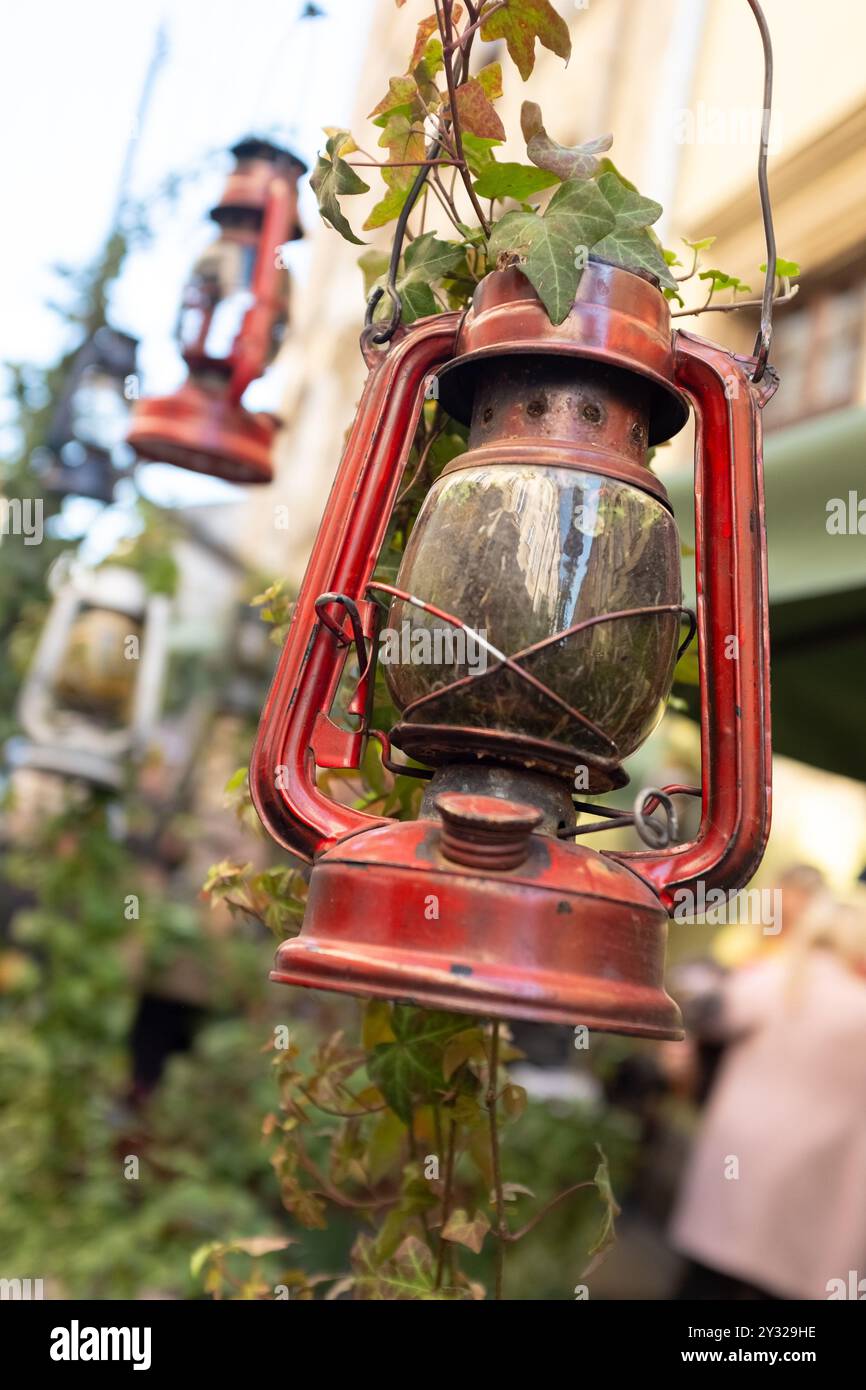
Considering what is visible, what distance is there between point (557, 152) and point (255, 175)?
180 cm

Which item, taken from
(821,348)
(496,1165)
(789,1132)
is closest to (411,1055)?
(496,1165)

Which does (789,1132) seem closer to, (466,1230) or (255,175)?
(466,1230)

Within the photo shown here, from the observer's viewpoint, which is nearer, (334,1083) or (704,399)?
(704,399)

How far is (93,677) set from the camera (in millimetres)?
3385

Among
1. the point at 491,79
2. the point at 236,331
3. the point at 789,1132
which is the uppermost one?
the point at 236,331

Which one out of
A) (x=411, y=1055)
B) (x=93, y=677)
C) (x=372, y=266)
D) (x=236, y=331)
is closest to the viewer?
(x=411, y=1055)

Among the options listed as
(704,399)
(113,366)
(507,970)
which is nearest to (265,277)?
(113,366)

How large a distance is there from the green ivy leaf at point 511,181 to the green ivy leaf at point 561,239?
10cm

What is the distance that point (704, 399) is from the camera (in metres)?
0.96

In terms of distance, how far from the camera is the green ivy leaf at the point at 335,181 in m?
1.07

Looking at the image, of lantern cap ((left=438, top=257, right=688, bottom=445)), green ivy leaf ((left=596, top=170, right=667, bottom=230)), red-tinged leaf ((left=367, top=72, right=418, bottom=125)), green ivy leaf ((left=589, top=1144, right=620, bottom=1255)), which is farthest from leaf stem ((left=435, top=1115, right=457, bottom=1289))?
red-tinged leaf ((left=367, top=72, right=418, bottom=125))
